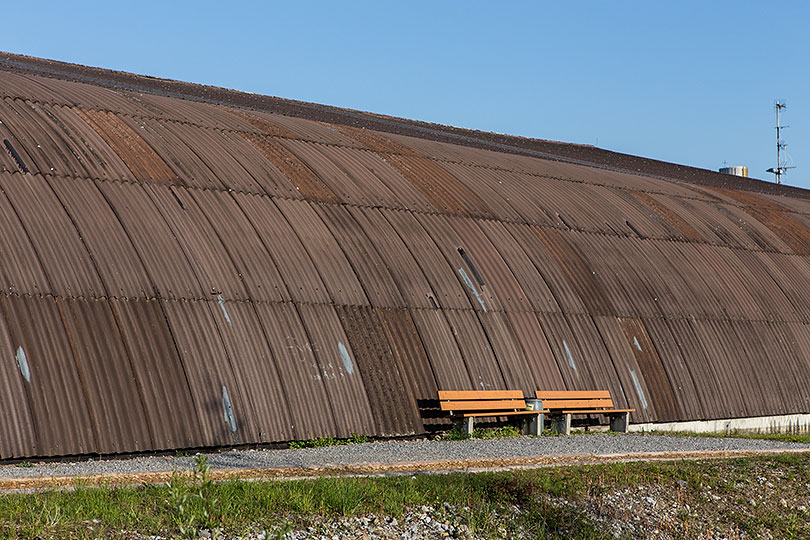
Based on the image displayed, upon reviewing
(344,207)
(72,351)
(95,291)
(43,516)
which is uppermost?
(344,207)

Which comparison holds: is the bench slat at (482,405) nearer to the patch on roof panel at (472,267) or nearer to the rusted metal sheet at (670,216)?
the patch on roof panel at (472,267)

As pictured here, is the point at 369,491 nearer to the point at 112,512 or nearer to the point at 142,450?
the point at 112,512

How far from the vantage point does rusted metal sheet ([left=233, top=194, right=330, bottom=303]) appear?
21.8 metres

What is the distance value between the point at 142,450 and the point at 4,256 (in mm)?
4426

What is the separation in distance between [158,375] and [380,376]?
504 cm

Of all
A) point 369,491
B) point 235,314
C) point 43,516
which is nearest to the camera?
point 43,516

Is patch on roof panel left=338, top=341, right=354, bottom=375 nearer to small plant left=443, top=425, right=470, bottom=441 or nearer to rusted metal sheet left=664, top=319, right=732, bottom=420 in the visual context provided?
small plant left=443, top=425, right=470, bottom=441

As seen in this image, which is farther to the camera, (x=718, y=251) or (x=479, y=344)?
(x=718, y=251)

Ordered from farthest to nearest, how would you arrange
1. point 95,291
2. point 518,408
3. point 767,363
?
point 767,363
point 518,408
point 95,291

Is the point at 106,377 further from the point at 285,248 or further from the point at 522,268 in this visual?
the point at 522,268

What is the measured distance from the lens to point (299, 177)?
2592cm

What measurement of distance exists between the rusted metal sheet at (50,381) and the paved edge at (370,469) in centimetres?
248

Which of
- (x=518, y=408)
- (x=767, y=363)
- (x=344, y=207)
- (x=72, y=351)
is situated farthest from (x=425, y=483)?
(x=767, y=363)

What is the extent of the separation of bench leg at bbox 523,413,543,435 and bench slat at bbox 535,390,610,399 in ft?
1.84
